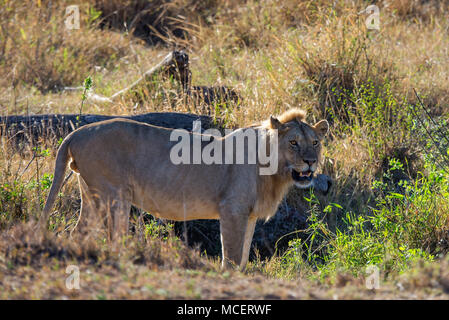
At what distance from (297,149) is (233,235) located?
0.90 metres

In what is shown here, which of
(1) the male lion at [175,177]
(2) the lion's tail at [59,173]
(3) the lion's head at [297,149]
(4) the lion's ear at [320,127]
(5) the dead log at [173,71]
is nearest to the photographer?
(2) the lion's tail at [59,173]

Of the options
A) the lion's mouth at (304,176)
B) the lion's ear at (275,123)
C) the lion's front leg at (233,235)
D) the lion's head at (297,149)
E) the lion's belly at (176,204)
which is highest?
the lion's ear at (275,123)

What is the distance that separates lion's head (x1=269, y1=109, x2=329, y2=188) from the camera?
5.55 m

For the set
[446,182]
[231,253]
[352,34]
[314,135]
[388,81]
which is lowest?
[231,253]

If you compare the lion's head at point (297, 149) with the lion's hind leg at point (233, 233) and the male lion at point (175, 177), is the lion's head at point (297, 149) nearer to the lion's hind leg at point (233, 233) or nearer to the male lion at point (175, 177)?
the male lion at point (175, 177)

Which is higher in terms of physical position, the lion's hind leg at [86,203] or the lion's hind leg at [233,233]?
the lion's hind leg at [86,203]

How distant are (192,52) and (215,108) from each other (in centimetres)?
402

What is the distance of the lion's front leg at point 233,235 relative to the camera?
17.9ft

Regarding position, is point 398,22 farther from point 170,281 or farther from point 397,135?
point 170,281

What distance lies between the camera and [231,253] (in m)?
5.46

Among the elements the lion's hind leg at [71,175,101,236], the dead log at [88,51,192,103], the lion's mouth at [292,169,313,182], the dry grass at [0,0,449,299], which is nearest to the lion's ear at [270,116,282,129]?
the lion's mouth at [292,169,313,182]

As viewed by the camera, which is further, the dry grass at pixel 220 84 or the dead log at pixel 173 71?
the dead log at pixel 173 71

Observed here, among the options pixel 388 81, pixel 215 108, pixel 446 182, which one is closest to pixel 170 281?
pixel 446 182

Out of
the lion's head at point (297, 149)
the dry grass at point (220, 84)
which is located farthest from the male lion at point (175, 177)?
the dry grass at point (220, 84)
